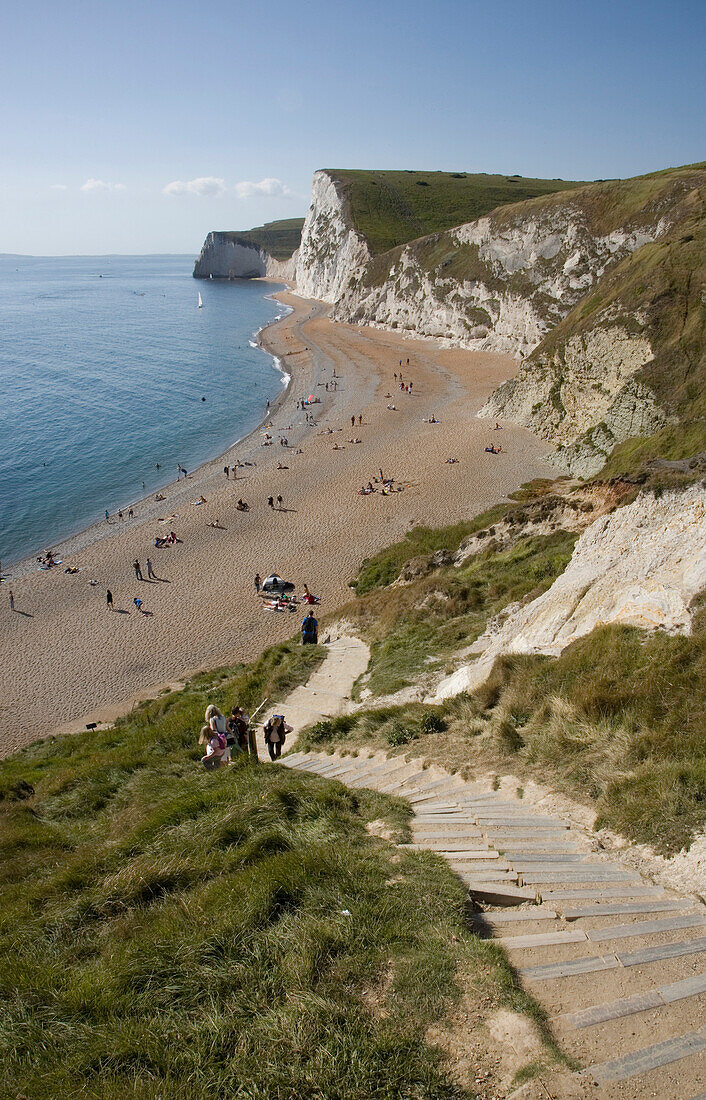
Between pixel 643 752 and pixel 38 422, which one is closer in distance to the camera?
pixel 643 752

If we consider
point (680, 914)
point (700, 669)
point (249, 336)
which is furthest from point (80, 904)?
point (249, 336)

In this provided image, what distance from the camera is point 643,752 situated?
6.44 metres

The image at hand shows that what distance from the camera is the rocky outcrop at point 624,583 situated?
8.40m

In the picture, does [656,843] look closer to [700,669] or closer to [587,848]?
[587,848]

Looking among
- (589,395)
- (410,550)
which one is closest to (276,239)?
(589,395)

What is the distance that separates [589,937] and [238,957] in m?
2.43

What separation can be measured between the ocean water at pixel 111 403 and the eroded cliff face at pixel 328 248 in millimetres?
9618

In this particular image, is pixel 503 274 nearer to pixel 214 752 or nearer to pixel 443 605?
pixel 443 605

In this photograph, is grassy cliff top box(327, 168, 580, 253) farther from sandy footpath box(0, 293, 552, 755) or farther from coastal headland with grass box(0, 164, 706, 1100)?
coastal headland with grass box(0, 164, 706, 1100)

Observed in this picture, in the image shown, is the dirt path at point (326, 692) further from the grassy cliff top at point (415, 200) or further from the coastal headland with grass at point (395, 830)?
the grassy cliff top at point (415, 200)

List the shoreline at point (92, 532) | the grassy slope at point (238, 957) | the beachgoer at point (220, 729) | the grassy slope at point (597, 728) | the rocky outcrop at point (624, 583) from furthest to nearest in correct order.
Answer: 1. the shoreline at point (92, 532)
2. the beachgoer at point (220, 729)
3. the rocky outcrop at point (624, 583)
4. the grassy slope at point (597, 728)
5. the grassy slope at point (238, 957)

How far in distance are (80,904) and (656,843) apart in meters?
4.94

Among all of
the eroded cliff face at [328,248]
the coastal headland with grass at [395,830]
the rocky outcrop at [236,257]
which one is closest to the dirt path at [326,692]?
the coastal headland with grass at [395,830]

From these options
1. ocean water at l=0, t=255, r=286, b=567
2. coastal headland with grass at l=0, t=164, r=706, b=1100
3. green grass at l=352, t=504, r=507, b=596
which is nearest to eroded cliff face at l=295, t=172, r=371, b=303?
ocean water at l=0, t=255, r=286, b=567
